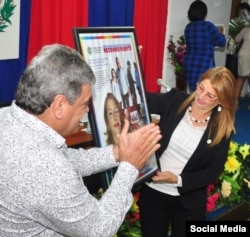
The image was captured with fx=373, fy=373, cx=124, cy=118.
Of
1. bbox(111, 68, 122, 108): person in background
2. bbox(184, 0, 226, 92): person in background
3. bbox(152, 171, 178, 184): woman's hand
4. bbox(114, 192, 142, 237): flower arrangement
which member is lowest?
bbox(114, 192, 142, 237): flower arrangement

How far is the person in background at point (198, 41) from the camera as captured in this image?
4.39 meters

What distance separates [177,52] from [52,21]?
6.90ft

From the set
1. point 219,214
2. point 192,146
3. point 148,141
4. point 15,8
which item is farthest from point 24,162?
point 219,214

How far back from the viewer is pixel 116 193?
44.8 inches

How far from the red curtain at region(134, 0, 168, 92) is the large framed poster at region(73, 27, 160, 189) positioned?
2.41 m

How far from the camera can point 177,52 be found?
4766mm

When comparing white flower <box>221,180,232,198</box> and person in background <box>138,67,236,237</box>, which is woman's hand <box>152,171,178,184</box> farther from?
white flower <box>221,180,232,198</box>

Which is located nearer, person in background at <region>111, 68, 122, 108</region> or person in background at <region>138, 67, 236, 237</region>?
person in background at <region>111, 68, 122, 108</region>

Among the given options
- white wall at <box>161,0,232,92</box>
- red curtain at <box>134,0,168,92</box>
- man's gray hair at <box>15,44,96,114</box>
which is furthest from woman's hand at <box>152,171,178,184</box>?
white wall at <box>161,0,232,92</box>

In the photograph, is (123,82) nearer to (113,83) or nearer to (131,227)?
(113,83)

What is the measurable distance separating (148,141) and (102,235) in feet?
1.23

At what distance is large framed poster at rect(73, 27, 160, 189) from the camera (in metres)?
1.44

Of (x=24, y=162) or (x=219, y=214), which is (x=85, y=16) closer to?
(x=219, y=214)

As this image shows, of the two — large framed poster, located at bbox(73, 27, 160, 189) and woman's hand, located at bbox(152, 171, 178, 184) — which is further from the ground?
large framed poster, located at bbox(73, 27, 160, 189)
